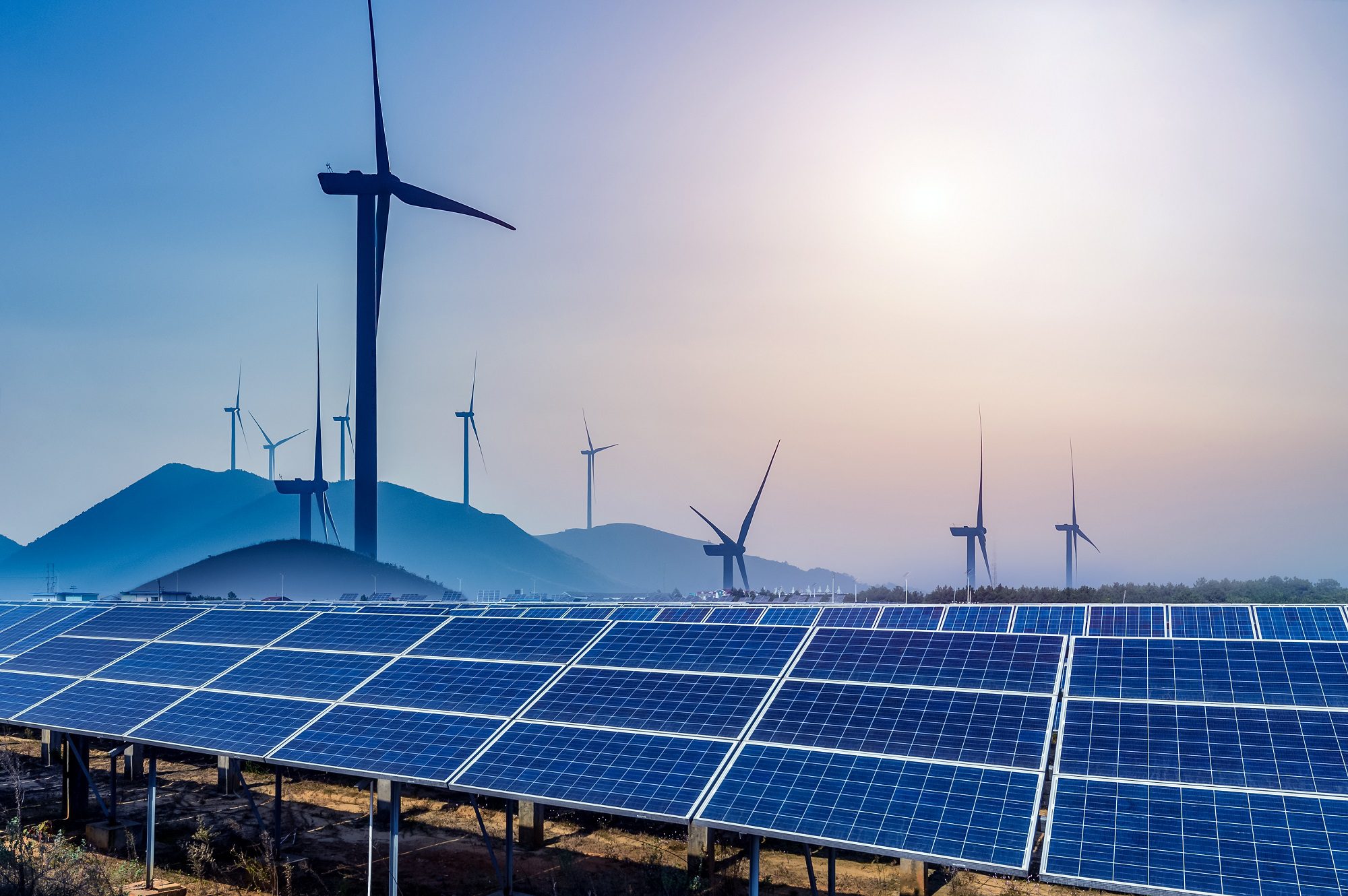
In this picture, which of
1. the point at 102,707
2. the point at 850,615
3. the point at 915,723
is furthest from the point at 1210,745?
the point at 102,707

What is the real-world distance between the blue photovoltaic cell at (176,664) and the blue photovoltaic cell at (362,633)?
1743mm

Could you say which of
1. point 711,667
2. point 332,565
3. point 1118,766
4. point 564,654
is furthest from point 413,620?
point 332,565

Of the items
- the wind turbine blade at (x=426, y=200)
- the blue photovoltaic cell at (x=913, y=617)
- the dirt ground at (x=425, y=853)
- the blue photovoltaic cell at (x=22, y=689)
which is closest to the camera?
the dirt ground at (x=425, y=853)

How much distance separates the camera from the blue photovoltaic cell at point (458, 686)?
81.8 feet

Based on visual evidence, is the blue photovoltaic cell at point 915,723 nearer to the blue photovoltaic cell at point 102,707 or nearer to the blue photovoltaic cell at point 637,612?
the blue photovoltaic cell at point 637,612

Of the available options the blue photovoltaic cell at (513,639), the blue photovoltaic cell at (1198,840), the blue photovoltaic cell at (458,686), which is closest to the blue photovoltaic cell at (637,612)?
the blue photovoltaic cell at (513,639)

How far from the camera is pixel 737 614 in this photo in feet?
148

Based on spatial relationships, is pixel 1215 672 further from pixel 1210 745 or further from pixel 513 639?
pixel 513 639

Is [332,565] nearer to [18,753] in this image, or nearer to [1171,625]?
[18,753]

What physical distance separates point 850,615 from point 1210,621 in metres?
16.0

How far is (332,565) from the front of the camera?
Result: 155 m

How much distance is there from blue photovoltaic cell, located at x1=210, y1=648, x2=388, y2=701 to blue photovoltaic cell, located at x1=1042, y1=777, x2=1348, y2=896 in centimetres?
1839

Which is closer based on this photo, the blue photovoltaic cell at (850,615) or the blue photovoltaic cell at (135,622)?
the blue photovoltaic cell at (135,622)

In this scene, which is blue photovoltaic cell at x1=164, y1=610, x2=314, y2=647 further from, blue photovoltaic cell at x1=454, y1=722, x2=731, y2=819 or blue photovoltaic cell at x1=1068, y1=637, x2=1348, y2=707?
blue photovoltaic cell at x1=1068, y1=637, x2=1348, y2=707
